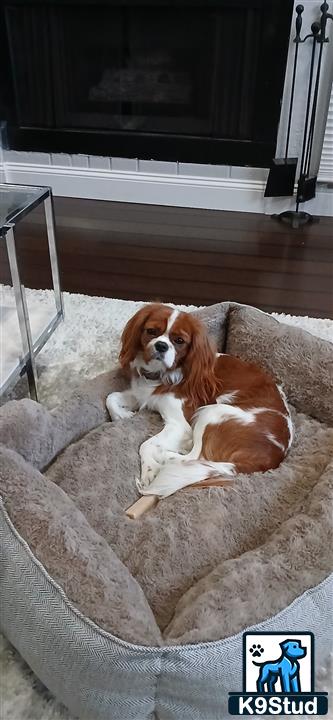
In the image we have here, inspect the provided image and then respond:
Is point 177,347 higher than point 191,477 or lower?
higher

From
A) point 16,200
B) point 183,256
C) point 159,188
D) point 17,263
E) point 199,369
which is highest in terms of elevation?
point 16,200

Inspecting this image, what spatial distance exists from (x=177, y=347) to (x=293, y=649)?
77 cm

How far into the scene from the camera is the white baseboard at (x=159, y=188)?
3.48 m

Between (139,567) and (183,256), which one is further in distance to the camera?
(183,256)

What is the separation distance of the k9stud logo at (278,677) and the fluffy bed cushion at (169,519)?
0.17 ft

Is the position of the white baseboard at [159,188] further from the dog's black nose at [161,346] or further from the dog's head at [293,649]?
the dog's head at [293,649]

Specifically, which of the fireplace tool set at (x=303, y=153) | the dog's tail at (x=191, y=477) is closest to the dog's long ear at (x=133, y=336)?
the dog's tail at (x=191, y=477)

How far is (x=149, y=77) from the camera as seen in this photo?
341 cm

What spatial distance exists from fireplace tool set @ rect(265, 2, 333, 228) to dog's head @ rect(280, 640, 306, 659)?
2609 millimetres

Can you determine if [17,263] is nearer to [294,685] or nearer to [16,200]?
[16,200]

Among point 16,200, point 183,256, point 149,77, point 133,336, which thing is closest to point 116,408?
point 133,336

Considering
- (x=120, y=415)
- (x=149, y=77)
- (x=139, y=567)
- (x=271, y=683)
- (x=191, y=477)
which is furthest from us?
(x=149, y=77)

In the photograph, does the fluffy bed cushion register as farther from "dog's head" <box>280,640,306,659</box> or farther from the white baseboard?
the white baseboard

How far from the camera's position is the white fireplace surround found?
3426 millimetres
